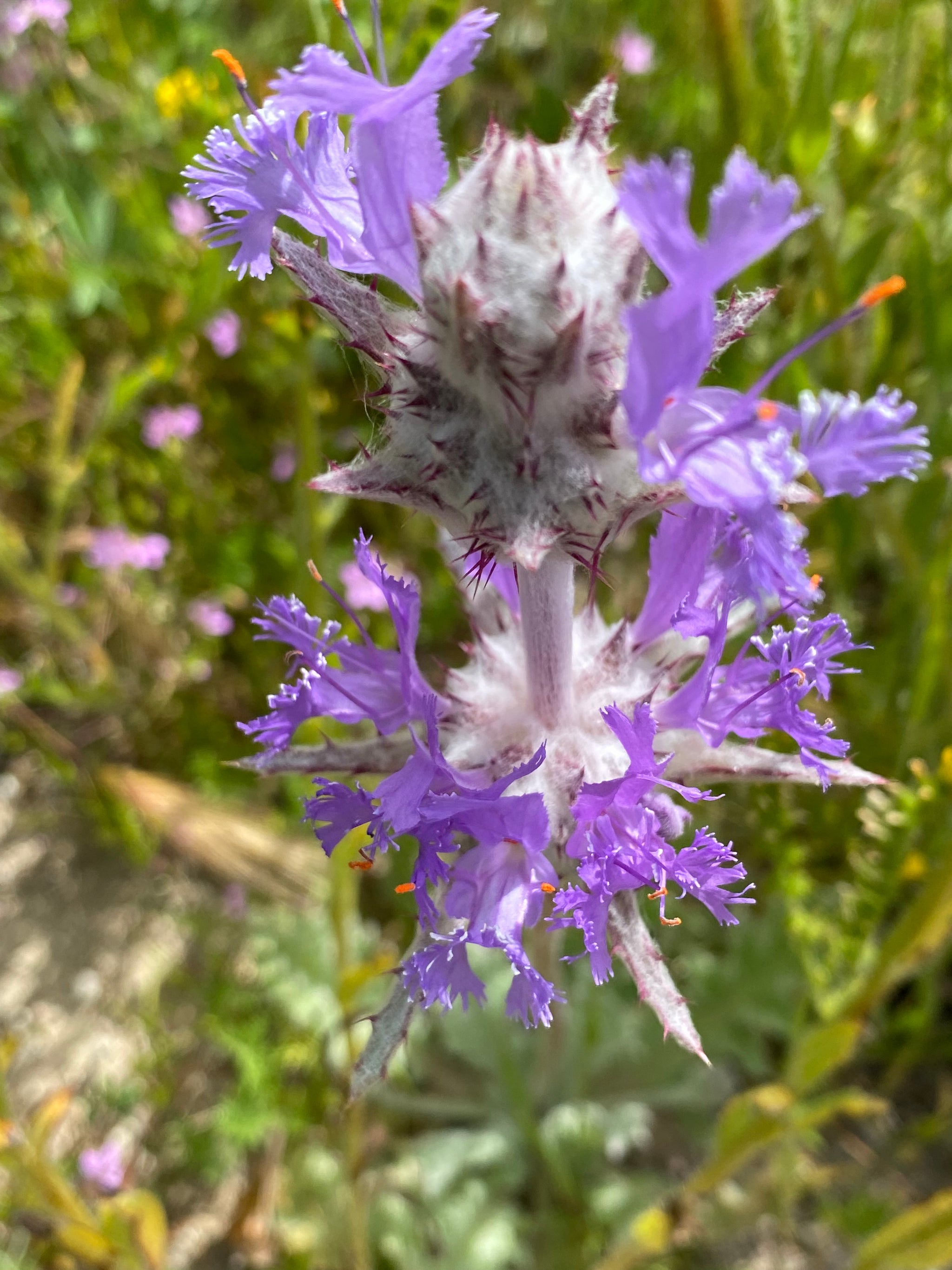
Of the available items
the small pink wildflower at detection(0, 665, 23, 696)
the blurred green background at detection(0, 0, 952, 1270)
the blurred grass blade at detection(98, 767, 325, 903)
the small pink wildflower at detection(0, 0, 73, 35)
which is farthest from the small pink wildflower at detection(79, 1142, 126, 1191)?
the small pink wildflower at detection(0, 0, 73, 35)

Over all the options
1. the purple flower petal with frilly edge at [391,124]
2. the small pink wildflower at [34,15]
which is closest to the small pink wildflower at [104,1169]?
the purple flower petal with frilly edge at [391,124]

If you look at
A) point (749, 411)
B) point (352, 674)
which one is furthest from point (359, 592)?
point (749, 411)

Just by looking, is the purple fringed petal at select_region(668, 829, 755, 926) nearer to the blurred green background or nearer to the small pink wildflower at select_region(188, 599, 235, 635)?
the blurred green background

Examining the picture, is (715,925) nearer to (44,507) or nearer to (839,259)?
(839,259)

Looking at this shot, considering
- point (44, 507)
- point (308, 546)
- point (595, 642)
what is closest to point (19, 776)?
point (44, 507)

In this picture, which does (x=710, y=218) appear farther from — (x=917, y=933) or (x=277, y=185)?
(x=917, y=933)

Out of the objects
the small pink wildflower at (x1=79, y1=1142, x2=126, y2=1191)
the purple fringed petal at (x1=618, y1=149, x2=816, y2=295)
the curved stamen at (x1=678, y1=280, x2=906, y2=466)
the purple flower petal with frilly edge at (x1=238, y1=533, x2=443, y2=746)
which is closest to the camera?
the purple fringed petal at (x1=618, y1=149, x2=816, y2=295)
